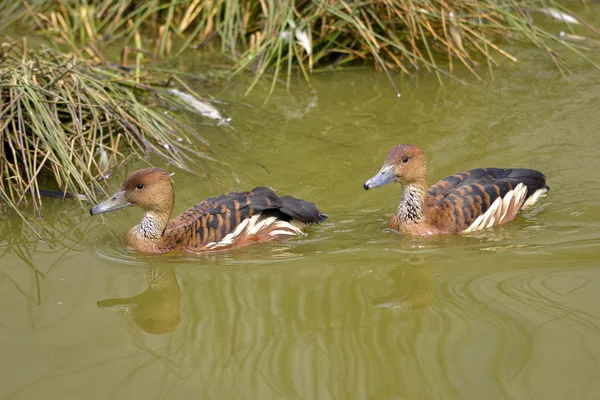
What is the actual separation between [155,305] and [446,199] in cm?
244

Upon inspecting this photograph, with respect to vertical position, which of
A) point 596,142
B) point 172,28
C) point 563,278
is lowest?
point 563,278

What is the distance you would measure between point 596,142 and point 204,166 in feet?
11.2

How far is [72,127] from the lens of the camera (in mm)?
7043

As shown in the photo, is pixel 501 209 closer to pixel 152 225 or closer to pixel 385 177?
pixel 385 177

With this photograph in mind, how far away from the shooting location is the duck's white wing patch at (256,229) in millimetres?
6137

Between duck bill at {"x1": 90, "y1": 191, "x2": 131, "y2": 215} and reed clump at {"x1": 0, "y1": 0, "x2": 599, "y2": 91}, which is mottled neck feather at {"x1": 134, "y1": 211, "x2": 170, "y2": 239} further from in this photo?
reed clump at {"x1": 0, "y1": 0, "x2": 599, "y2": 91}

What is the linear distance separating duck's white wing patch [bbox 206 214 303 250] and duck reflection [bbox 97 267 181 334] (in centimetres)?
59

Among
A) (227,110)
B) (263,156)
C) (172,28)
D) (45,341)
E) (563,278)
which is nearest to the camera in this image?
(45,341)

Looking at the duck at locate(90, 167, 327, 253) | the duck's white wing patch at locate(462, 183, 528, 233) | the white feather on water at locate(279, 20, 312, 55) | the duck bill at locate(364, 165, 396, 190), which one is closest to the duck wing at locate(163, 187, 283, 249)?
the duck at locate(90, 167, 327, 253)

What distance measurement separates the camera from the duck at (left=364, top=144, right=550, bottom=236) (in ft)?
20.7

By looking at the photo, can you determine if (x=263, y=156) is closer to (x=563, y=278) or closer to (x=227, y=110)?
(x=227, y=110)

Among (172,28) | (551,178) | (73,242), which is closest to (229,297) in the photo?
(73,242)

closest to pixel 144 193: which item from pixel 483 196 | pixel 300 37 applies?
pixel 483 196

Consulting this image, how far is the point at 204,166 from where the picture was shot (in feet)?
23.3
